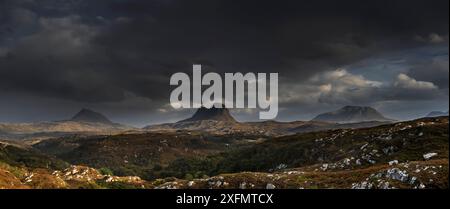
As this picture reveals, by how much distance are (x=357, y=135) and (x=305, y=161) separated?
30136 mm
